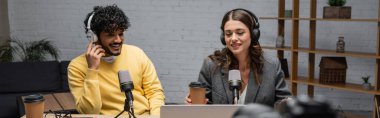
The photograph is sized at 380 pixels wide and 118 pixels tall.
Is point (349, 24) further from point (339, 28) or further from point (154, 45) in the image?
point (154, 45)

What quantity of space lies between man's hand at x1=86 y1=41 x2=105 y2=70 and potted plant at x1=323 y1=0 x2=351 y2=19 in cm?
262

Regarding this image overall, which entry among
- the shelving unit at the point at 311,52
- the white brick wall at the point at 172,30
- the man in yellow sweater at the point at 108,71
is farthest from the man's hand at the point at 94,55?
the white brick wall at the point at 172,30

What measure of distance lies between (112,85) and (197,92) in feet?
2.02

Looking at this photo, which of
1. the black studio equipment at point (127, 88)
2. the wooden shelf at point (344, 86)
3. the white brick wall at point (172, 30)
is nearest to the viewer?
the black studio equipment at point (127, 88)

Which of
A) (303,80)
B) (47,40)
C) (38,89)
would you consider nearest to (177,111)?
(303,80)

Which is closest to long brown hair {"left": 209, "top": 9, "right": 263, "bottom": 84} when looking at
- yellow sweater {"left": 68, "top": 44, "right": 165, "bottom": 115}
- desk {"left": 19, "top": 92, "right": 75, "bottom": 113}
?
yellow sweater {"left": 68, "top": 44, "right": 165, "bottom": 115}

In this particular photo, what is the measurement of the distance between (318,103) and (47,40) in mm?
5172

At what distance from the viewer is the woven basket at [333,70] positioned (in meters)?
3.90

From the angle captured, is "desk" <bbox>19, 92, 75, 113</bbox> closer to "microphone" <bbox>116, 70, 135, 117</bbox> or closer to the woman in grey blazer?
the woman in grey blazer

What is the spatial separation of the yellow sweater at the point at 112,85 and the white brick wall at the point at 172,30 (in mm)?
2830

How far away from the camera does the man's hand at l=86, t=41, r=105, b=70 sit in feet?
6.32

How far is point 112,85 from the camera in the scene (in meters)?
2.09

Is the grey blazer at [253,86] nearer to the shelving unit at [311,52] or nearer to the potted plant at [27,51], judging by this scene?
the shelving unit at [311,52]

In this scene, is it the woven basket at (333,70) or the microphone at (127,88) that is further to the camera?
the woven basket at (333,70)
